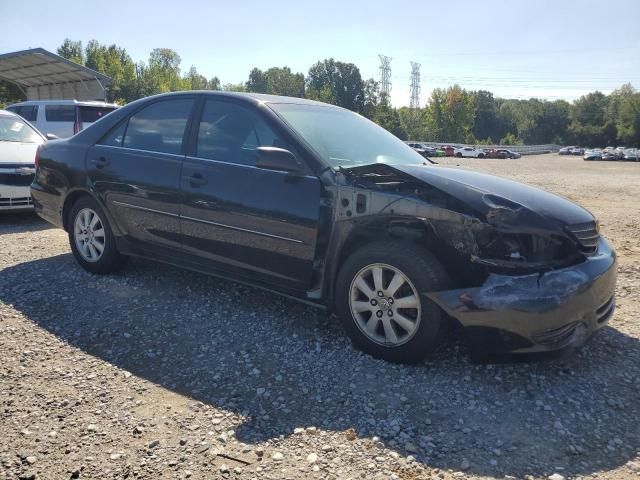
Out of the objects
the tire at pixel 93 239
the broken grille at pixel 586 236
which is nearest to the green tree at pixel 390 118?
the tire at pixel 93 239

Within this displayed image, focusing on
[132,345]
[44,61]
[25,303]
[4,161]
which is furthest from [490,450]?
[44,61]

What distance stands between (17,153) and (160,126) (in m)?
4.14

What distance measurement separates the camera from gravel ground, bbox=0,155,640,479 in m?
2.36

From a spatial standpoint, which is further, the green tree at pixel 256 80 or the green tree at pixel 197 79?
the green tree at pixel 256 80

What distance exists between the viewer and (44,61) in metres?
18.1

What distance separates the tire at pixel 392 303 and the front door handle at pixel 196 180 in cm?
131

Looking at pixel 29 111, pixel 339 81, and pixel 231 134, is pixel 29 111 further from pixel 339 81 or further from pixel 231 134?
pixel 339 81

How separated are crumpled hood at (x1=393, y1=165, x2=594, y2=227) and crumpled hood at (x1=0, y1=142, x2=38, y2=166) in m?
5.90

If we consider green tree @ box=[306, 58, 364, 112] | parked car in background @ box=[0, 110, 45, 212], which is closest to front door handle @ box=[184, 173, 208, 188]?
parked car in background @ box=[0, 110, 45, 212]

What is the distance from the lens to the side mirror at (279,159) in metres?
3.43

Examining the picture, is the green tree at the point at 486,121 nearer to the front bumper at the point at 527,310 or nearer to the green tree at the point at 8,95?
the green tree at the point at 8,95

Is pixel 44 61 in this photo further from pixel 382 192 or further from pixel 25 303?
pixel 382 192

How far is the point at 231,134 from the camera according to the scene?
392cm

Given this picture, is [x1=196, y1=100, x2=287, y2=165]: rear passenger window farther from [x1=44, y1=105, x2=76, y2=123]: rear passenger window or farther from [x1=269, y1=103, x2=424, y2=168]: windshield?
[x1=44, y1=105, x2=76, y2=123]: rear passenger window
